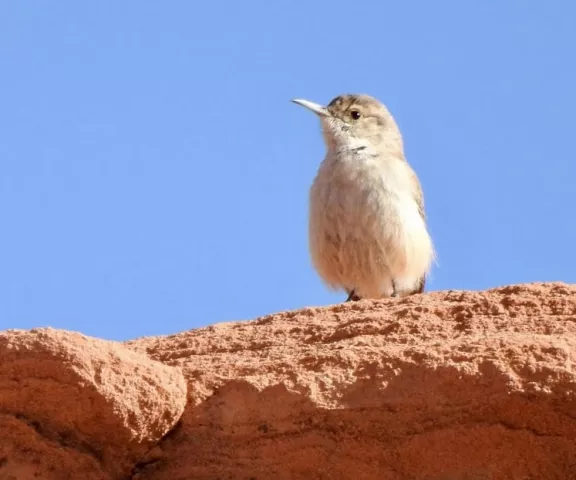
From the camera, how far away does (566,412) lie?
123 inches

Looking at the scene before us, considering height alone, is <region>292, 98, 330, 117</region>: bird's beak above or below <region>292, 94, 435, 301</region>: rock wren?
above

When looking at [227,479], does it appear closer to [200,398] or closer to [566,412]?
[200,398]

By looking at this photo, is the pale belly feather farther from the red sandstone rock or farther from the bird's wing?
the red sandstone rock

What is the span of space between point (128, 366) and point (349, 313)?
99cm

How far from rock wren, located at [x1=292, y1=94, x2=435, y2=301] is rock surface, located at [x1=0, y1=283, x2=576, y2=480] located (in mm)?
5496

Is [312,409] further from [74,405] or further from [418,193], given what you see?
[418,193]

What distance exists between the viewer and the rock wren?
923 cm

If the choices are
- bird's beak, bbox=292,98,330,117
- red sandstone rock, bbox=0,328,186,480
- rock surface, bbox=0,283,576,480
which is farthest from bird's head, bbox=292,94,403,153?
red sandstone rock, bbox=0,328,186,480

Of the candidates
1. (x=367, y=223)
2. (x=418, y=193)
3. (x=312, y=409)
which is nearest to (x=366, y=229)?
(x=367, y=223)

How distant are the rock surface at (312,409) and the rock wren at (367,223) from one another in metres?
5.50

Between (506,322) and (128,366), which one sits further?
(506,322)

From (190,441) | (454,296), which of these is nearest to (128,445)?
(190,441)

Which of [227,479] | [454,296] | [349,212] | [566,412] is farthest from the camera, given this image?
[349,212]

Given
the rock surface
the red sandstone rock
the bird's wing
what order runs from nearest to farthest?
1. the rock surface
2. the red sandstone rock
3. the bird's wing
